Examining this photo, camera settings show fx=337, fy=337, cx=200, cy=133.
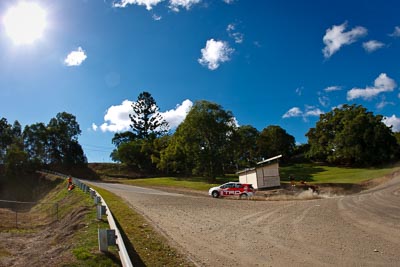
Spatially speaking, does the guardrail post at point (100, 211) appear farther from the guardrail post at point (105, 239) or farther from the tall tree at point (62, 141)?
the tall tree at point (62, 141)

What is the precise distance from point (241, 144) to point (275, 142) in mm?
26170

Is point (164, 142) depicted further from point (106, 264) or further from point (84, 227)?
point (106, 264)

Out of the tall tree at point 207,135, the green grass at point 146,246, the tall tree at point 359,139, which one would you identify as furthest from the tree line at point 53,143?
the green grass at point 146,246

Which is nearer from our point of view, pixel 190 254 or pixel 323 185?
pixel 190 254

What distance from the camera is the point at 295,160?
88.6 meters

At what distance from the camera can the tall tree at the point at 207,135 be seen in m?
49.9

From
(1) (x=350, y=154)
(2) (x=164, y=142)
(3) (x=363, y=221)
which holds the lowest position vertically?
(3) (x=363, y=221)

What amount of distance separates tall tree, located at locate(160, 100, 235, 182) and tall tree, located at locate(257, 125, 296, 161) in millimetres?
31394

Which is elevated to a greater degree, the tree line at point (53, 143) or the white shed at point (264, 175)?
the tree line at point (53, 143)

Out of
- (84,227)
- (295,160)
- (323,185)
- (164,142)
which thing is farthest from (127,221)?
(295,160)

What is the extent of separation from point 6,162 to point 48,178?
11120 mm

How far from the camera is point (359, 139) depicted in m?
65.4

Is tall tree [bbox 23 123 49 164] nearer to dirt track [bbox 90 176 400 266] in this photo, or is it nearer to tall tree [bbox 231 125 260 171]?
tall tree [bbox 231 125 260 171]

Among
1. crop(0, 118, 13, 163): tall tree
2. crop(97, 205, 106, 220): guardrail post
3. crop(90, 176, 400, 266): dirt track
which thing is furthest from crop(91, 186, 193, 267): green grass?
crop(0, 118, 13, 163): tall tree
